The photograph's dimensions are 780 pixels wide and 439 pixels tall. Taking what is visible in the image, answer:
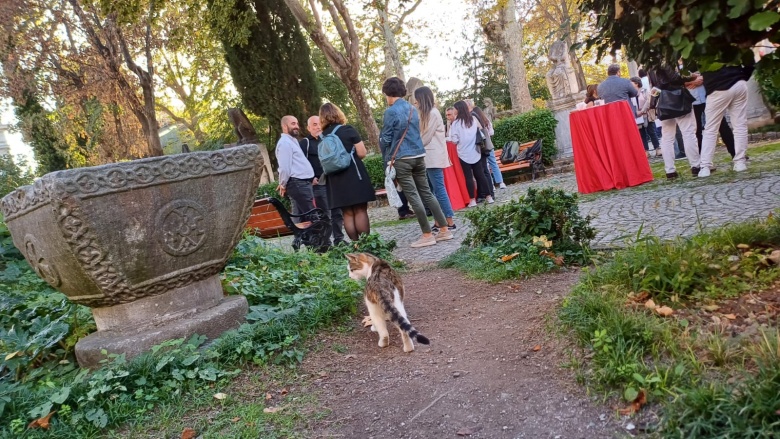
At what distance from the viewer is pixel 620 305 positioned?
110 inches

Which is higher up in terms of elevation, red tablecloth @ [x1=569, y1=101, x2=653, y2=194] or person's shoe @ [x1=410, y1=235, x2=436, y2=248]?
red tablecloth @ [x1=569, y1=101, x2=653, y2=194]

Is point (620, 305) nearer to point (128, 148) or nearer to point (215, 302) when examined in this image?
point (215, 302)

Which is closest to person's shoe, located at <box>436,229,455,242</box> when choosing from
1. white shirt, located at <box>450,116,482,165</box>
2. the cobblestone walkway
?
the cobblestone walkway

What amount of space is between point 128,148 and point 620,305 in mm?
24367

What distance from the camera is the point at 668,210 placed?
19.4 ft

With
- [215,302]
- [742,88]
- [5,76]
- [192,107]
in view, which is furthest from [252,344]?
[192,107]

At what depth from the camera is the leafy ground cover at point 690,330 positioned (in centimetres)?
182

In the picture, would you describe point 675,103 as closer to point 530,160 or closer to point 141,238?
point 530,160

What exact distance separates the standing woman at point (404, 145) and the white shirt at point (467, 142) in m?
3.03

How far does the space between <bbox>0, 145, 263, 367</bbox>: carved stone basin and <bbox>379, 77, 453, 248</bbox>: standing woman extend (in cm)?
278

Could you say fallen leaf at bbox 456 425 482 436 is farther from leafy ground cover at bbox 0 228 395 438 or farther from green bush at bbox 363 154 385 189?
green bush at bbox 363 154 385 189

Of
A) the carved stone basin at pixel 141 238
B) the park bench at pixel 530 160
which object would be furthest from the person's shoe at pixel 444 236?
the park bench at pixel 530 160

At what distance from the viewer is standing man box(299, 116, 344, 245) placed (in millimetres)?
7250

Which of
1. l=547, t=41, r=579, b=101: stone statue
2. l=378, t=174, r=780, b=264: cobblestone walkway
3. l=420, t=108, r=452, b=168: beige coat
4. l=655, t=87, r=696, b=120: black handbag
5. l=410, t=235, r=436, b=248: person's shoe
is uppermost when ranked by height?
l=547, t=41, r=579, b=101: stone statue
